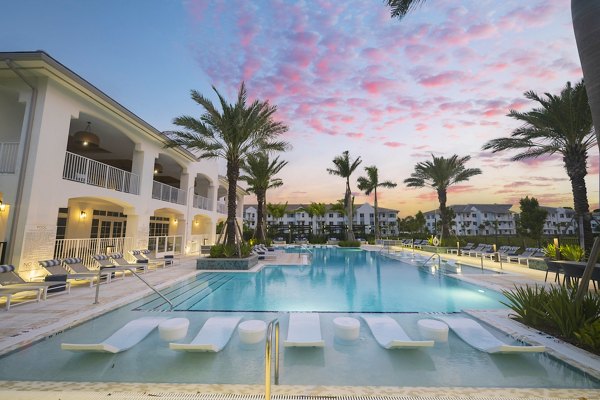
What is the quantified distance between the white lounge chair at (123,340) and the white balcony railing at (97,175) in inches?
340

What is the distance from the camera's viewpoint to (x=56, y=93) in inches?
372

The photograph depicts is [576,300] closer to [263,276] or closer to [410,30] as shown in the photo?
[410,30]

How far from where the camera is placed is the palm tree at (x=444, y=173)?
27156 mm

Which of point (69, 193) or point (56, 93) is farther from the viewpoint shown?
point (69, 193)

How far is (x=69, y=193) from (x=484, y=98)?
2010 centimetres

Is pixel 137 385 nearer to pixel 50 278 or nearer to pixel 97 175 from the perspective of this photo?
pixel 50 278

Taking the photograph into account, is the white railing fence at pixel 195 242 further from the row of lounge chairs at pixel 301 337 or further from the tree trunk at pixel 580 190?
the tree trunk at pixel 580 190

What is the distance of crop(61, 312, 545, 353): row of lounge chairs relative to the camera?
417 cm

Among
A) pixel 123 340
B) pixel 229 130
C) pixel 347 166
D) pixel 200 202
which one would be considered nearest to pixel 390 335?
pixel 123 340

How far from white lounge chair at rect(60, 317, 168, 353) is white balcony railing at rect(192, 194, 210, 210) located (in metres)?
17.1

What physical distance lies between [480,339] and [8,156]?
15.0m

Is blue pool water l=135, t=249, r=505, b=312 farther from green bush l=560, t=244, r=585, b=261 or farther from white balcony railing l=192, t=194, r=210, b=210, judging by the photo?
white balcony railing l=192, t=194, r=210, b=210

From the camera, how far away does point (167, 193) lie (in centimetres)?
1812

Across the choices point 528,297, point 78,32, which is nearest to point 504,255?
point 528,297
